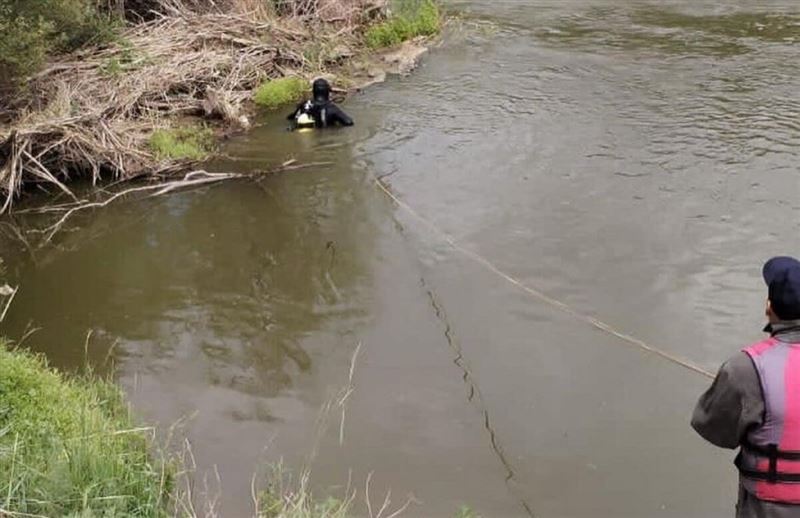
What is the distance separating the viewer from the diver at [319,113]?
1195 cm

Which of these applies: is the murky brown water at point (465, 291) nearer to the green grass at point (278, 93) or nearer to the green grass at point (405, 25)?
the green grass at point (278, 93)

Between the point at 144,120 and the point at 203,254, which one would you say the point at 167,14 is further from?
the point at 203,254

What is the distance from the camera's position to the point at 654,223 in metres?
8.53

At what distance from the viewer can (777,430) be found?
3234 mm

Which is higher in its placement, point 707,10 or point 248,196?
point 707,10

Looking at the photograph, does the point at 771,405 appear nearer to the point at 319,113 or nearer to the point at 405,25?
the point at 319,113

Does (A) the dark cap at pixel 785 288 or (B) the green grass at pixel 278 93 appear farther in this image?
(B) the green grass at pixel 278 93

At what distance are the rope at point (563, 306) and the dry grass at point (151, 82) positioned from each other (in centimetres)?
382

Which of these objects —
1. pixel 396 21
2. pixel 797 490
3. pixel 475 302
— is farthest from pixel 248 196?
pixel 396 21

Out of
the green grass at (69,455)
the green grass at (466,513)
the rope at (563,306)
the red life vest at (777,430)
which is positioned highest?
the red life vest at (777,430)

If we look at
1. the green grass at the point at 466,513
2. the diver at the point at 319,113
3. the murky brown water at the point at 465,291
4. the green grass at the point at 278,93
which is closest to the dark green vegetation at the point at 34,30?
the murky brown water at the point at 465,291

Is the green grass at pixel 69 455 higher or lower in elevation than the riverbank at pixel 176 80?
lower

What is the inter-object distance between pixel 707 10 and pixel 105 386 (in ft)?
58.3

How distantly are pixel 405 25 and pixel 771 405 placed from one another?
49.5 ft
